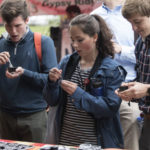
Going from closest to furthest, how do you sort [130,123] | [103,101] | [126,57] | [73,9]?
[103,101] < [126,57] < [130,123] < [73,9]

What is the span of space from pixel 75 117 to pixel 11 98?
2.20ft

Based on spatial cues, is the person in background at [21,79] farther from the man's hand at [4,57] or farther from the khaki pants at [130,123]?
the khaki pants at [130,123]

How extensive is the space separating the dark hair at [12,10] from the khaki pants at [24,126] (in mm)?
859

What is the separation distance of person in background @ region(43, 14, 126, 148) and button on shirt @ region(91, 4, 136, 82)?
86cm

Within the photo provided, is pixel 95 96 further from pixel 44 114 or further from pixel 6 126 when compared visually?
pixel 6 126

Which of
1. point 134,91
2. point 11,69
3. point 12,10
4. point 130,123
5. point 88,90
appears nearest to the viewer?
point 134,91

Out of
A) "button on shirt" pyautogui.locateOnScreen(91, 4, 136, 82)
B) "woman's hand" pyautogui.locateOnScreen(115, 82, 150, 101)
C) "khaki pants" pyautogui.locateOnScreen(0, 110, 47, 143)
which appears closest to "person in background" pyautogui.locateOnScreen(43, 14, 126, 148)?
"woman's hand" pyautogui.locateOnScreen(115, 82, 150, 101)

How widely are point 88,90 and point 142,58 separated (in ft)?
1.74

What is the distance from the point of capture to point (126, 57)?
3.56 m

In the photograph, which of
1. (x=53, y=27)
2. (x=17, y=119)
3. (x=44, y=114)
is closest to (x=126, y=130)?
(x=44, y=114)

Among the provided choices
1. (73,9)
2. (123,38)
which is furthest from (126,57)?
(73,9)

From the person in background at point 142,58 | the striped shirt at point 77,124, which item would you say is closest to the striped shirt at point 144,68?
the person in background at point 142,58

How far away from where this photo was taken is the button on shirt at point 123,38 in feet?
11.7

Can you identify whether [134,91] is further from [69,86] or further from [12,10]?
[12,10]
